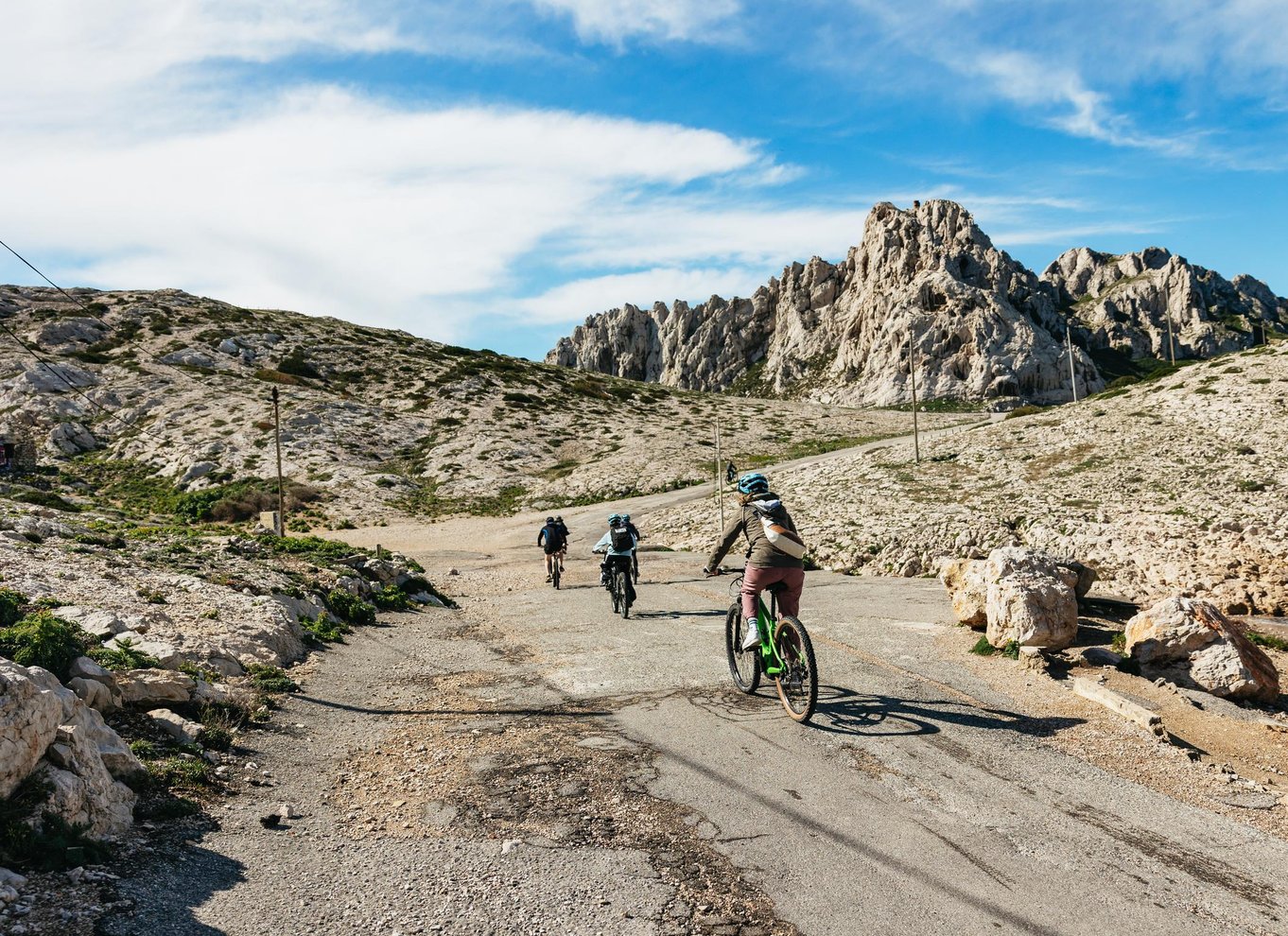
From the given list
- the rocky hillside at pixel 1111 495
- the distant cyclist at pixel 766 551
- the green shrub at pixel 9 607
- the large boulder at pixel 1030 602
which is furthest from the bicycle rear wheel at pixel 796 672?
the rocky hillside at pixel 1111 495

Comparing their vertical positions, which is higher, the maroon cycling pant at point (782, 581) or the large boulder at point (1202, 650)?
the maroon cycling pant at point (782, 581)

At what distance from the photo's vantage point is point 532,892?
16.0 feet

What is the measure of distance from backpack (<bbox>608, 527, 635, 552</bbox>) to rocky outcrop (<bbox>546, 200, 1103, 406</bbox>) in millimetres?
89607

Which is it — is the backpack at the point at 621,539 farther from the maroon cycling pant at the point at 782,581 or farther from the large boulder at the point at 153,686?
the large boulder at the point at 153,686

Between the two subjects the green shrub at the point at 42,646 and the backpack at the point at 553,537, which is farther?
the backpack at the point at 553,537

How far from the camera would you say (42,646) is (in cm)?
726

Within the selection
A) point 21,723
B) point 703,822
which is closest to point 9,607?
point 21,723

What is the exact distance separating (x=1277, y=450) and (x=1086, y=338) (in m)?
165

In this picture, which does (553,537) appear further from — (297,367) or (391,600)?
(297,367)

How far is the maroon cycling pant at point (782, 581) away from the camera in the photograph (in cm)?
880

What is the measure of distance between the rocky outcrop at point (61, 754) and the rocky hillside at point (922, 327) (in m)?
111

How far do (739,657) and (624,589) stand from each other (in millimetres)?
6416

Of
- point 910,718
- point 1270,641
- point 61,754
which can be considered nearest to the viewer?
point 61,754

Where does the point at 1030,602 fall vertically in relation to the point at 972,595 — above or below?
above
